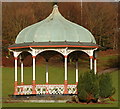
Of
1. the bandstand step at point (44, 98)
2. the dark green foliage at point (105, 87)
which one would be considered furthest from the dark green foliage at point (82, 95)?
the bandstand step at point (44, 98)

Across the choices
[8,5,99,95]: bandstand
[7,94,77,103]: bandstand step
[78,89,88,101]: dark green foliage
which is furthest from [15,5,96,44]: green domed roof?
[78,89,88,101]: dark green foliage

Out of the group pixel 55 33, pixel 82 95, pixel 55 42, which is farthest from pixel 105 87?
pixel 55 33

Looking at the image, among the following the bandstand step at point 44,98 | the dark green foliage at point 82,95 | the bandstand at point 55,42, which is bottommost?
the bandstand step at point 44,98

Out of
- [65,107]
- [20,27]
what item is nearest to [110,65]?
[20,27]

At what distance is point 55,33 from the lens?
30609 millimetres

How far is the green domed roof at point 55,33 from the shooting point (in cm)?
3053

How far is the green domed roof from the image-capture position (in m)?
30.5

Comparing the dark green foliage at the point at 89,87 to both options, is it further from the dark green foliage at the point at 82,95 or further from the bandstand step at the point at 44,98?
the bandstand step at the point at 44,98

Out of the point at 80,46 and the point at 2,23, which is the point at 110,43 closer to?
the point at 2,23

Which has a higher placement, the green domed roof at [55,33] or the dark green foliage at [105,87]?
the green domed roof at [55,33]

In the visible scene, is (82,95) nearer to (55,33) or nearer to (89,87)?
(89,87)

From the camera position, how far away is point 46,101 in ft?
95.5

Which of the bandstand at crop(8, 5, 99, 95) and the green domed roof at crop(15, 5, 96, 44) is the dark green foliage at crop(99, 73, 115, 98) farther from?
the green domed roof at crop(15, 5, 96, 44)

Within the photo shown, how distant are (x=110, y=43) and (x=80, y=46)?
39.6 m
